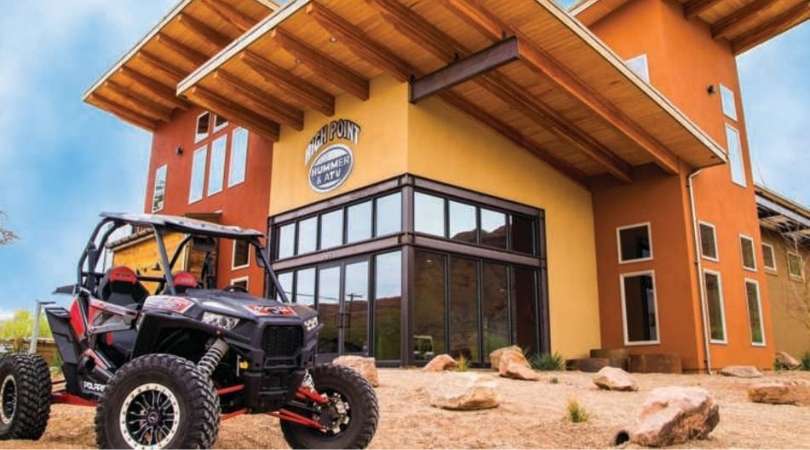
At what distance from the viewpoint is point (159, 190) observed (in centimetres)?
2161

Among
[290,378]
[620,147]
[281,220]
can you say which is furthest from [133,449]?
[620,147]

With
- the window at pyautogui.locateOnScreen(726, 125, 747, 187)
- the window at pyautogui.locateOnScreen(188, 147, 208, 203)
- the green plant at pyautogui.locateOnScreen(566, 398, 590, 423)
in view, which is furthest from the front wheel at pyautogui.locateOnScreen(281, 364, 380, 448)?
the window at pyautogui.locateOnScreen(188, 147, 208, 203)

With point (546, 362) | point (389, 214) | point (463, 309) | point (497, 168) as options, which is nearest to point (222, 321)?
point (389, 214)

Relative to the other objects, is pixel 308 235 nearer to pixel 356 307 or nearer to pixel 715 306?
pixel 356 307

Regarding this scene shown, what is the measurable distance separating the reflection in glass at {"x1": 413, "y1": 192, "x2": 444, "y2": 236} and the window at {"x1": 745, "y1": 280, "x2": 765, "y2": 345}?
26.9ft

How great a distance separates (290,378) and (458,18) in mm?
8581

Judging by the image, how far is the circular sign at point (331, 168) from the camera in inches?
547

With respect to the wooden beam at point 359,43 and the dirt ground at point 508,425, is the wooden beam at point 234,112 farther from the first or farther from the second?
the dirt ground at point 508,425

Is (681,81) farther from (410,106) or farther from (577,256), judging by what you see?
(410,106)

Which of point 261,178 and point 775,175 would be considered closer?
point 261,178

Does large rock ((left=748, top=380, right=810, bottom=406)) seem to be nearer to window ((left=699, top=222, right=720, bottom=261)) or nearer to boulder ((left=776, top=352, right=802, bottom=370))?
window ((left=699, top=222, right=720, bottom=261))

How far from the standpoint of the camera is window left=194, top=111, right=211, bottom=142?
1991cm

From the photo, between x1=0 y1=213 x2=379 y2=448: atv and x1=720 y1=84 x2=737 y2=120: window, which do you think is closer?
x1=0 y1=213 x2=379 y2=448: atv

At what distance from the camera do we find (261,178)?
54.7ft
